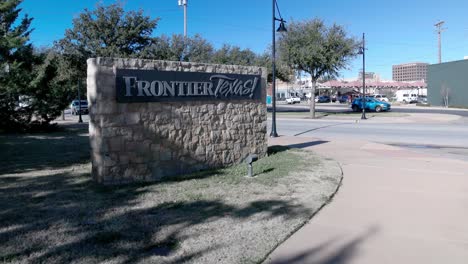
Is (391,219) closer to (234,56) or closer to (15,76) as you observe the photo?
(15,76)

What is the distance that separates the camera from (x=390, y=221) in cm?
554

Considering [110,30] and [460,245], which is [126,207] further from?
[110,30]

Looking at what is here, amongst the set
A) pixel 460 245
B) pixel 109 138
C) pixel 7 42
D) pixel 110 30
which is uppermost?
pixel 110 30

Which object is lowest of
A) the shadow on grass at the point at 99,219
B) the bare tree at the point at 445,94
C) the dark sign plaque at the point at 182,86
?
the shadow on grass at the point at 99,219

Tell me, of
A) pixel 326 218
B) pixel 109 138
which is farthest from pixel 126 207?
pixel 326 218

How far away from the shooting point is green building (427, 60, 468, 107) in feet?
163

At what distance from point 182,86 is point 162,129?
3.42ft

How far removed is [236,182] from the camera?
7.73m

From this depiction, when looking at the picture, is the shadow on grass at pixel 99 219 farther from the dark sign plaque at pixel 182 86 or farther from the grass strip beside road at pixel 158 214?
the dark sign plaque at pixel 182 86

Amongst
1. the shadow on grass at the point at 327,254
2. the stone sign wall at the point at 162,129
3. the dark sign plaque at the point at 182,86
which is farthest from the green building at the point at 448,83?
the shadow on grass at the point at 327,254

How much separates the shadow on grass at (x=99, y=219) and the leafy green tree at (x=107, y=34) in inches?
661

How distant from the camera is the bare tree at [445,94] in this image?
166 feet

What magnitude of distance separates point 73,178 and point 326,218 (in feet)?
16.6

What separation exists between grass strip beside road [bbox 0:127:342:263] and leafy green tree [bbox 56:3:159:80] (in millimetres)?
15049
